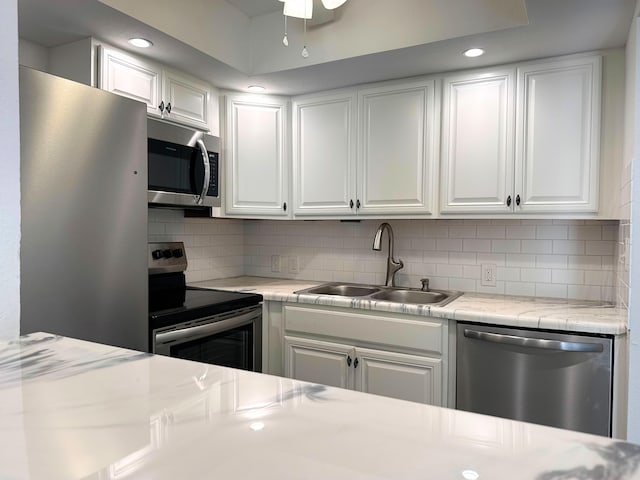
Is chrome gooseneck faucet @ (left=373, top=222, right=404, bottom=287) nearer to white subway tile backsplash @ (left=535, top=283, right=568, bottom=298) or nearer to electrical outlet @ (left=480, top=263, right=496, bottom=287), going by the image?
electrical outlet @ (left=480, top=263, right=496, bottom=287)

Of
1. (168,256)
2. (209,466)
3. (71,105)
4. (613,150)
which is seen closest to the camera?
(209,466)

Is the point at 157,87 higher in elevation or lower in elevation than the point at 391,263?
higher

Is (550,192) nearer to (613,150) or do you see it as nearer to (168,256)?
(613,150)

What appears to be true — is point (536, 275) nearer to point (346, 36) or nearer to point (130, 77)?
point (346, 36)

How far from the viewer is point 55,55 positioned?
2.22 meters

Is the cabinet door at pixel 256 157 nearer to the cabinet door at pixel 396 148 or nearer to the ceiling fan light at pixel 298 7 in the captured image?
the cabinet door at pixel 396 148

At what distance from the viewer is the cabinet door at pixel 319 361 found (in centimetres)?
245

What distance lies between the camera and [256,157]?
2.94m

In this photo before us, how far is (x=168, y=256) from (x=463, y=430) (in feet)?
7.54

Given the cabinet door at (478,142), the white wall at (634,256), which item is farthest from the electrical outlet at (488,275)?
the white wall at (634,256)

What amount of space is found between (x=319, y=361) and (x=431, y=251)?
97 cm

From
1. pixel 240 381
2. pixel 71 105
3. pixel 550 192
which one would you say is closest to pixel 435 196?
pixel 550 192

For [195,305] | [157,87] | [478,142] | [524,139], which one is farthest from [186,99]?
[524,139]

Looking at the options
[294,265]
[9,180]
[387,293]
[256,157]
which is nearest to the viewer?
[9,180]
